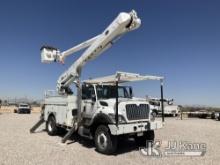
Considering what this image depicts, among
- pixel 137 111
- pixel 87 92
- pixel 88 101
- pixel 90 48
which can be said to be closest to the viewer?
pixel 137 111

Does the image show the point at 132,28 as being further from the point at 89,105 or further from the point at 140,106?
the point at 89,105

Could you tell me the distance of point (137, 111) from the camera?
33.2 ft

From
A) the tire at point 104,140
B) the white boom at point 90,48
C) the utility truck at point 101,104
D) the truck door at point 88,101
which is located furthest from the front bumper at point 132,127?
the white boom at point 90,48

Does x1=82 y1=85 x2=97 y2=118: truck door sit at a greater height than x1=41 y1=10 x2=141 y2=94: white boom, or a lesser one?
lesser

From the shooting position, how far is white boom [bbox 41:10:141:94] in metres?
9.97

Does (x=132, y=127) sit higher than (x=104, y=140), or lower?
higher

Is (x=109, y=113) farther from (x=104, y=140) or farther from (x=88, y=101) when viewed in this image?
(x=88, y=101)

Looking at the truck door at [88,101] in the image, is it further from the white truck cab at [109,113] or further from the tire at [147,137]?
the tire at [147,137]

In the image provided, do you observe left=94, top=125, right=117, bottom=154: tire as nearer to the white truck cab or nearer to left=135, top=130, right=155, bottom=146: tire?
the white truck cab

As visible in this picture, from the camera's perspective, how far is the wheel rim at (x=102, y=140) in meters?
9.71

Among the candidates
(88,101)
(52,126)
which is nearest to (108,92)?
(88,101)

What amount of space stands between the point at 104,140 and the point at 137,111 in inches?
63.8

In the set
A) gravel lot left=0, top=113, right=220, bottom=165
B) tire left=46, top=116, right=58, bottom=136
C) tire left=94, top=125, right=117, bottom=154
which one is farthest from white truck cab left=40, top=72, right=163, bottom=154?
tire left=46, top=116, right=58, bottom=136

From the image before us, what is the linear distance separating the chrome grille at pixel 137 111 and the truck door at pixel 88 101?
5.30 feet
